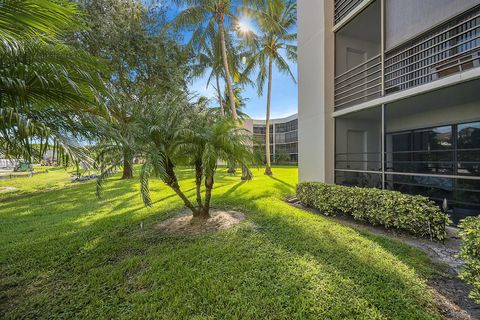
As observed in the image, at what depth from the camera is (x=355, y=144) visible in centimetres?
809

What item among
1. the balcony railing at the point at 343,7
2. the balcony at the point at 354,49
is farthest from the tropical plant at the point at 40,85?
the balcony railing at the point at 343,7

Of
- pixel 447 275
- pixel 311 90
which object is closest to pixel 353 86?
pixel 311 90

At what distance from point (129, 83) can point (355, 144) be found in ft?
40.7

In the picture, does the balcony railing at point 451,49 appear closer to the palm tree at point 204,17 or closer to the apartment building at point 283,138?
the palm tree at point 204,17

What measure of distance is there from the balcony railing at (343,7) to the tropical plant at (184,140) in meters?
5.70

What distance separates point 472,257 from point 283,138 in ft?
125

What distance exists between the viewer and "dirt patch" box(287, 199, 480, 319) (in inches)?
99.9

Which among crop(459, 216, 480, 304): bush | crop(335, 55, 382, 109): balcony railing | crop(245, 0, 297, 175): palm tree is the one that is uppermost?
crop(245, 0, 297, 175): palm tree

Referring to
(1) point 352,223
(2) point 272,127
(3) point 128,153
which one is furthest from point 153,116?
(2) point 272,127

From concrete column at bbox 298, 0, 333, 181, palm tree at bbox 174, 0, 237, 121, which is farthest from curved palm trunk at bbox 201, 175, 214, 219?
palm tree at bbox 174, 0, 237, 121

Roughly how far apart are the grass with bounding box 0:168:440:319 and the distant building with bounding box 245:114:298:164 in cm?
3127

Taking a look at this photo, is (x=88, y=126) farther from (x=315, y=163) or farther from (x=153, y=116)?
(x=315, y=163)

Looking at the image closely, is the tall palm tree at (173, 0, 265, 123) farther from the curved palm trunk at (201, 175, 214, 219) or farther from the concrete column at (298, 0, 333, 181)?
the curved palm trunk at (201, 175, 214, 219)

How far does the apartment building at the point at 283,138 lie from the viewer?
36.2m
